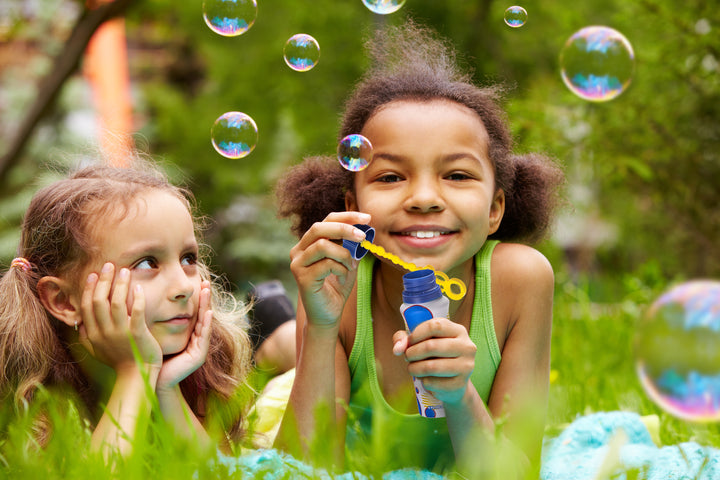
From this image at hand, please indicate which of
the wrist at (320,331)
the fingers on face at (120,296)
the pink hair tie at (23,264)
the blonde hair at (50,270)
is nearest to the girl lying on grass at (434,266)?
the wrist at (320,331)

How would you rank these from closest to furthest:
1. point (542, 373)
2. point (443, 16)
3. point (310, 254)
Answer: point (310, 254), point (542, 373), point (443, 16)

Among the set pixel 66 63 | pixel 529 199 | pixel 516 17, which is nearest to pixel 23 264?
pixel 529 199

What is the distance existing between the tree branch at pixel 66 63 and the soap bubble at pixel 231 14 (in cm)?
277

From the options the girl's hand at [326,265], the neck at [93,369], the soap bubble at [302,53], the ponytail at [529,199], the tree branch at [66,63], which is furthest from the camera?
the tree branch at [66,63]

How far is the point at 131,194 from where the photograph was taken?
180 cm

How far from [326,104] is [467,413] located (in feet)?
22.0

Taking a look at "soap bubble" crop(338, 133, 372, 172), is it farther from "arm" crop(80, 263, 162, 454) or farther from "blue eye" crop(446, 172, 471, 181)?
"arm" crop(80, 263, 162, 454)

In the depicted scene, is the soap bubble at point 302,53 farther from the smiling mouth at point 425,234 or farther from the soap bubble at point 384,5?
the smiling mouth at point 425,234

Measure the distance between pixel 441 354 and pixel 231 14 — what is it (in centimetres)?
142

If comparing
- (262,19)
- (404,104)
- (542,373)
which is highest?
(262,19)

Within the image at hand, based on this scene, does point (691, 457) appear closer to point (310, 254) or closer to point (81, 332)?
point (310, 254)

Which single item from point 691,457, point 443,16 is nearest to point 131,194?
point 691,457

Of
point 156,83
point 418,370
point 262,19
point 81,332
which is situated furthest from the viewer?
point 156,83

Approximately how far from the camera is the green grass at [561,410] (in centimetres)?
132
